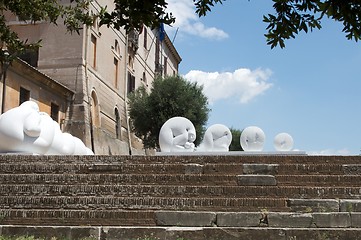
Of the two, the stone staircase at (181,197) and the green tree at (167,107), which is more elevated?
the green tree at (167,107)

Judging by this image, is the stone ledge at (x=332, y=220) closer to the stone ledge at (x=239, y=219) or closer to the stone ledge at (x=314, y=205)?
the stone ledge at (x=314, y=205)

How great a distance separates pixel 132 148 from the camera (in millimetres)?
37531

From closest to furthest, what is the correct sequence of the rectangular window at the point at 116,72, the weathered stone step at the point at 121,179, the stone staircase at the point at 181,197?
the stone staircase at the point at 181,197, the weathered stone step at the point at 121,179, the rectangular window at the point at 116,72

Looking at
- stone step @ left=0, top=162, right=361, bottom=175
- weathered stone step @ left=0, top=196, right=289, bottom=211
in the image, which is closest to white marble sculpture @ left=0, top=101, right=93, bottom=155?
stone step @ left=0, top=162, right=361, bottom=175

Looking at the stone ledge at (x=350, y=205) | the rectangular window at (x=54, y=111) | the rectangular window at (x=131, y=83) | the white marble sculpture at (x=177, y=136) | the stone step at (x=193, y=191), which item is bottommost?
the stone ledge at (x=350, y=205)

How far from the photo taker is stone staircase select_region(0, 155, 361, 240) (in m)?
8.04

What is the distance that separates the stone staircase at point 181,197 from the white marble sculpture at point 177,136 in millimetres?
6867

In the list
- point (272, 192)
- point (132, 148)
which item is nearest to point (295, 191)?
point (272, 192)

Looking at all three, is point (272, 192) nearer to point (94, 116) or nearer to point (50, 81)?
point (50, 81)

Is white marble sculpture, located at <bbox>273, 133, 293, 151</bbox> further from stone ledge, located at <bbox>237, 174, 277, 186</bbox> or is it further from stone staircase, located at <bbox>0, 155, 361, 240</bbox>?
stone ledge, located at <bbox>237, 174, 277, 186</bbox>

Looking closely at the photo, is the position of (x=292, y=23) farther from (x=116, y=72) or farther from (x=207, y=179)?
(x=116, y=72)

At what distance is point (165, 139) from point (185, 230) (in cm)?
950

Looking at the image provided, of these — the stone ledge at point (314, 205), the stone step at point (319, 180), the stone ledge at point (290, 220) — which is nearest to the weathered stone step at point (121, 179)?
the stone step at point (319, 180)

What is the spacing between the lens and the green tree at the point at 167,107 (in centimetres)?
3234
